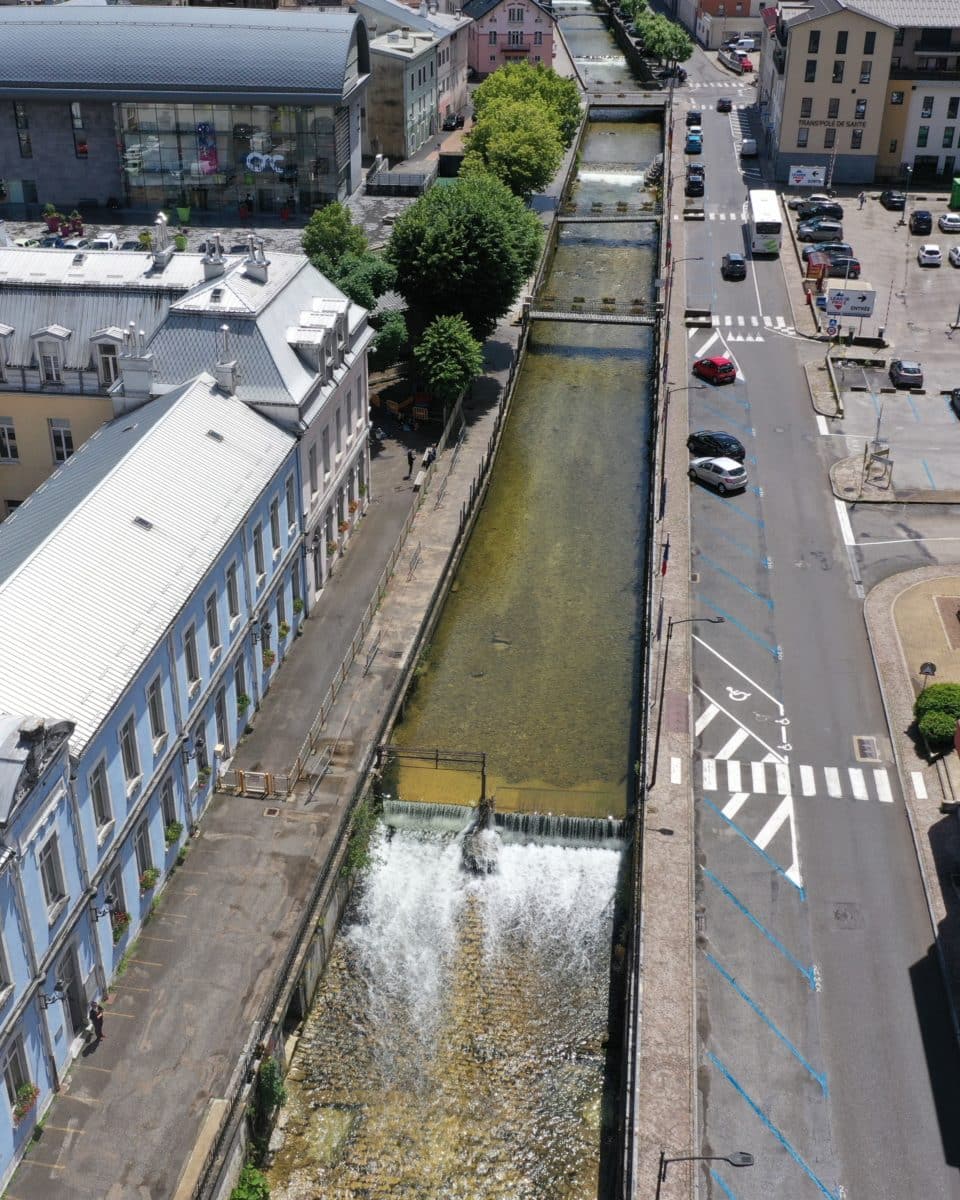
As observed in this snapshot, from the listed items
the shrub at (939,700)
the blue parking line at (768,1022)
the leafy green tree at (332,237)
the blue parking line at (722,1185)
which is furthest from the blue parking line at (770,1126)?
the leafy green tree at (332,237)

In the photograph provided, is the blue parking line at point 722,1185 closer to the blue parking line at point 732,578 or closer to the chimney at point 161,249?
the blue parking line at point 732,578

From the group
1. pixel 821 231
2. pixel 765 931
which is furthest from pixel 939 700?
pixel 821 231

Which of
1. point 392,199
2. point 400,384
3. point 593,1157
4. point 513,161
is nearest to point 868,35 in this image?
point 513,161

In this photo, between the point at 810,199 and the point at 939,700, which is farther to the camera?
the point at 810,199

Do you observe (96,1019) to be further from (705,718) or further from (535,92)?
(535,92)

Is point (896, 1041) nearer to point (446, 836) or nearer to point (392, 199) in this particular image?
point (446, 836)

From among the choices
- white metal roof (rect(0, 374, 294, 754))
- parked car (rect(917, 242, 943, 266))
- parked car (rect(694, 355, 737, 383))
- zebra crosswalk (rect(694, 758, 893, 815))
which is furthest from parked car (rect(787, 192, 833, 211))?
zebra crosswalk (rect(694, 758, 893, 815))
